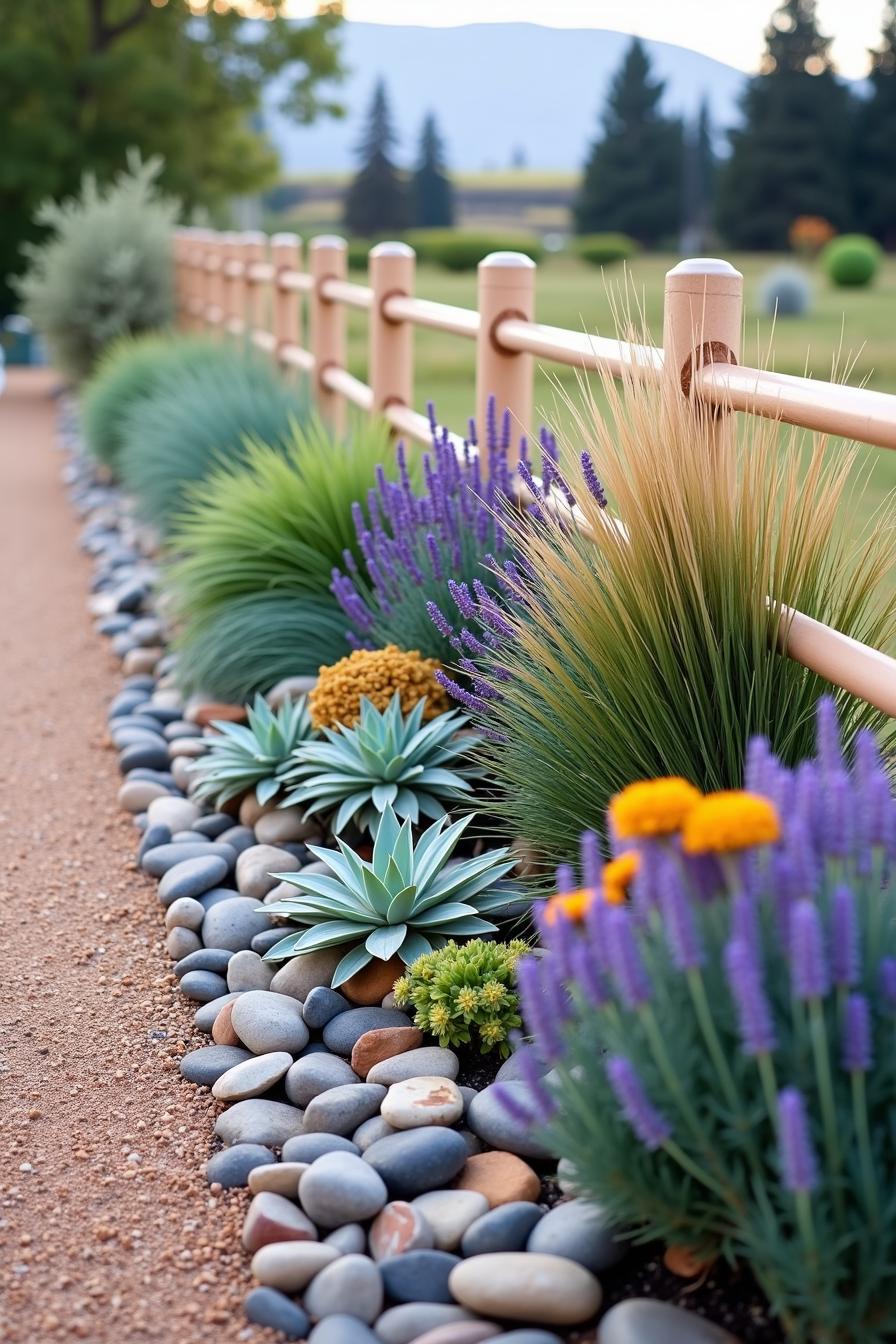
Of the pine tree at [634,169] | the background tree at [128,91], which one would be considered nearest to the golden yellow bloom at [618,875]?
the background tree at [128,91]

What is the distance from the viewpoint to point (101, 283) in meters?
11.7

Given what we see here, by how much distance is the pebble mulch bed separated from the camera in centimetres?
177

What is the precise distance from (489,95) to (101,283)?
104m

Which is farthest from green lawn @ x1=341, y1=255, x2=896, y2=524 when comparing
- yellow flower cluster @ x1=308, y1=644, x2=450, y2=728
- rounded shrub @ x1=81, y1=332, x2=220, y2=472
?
yellow flower cluster @ x1=308, y1=644, x2=450, y2=728

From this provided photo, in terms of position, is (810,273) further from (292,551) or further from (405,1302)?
Answer: (405,1302)

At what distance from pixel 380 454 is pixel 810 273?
30299 mm

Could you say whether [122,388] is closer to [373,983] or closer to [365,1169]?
[373,983]

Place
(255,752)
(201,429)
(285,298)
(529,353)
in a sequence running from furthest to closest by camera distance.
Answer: (285,298) < (201,429) < (529,353) < (255,752)

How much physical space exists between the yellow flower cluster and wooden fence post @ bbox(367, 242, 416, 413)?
213 centimetres

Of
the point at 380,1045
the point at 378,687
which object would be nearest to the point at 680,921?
the point at 380,1045

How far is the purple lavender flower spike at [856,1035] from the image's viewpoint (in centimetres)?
138

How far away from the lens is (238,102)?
78.0 feet

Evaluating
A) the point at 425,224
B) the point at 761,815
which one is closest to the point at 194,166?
the point at 761,815

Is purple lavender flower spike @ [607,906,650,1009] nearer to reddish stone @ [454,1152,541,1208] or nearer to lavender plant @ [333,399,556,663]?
reddish stone @ [454,1152,541,1208]
